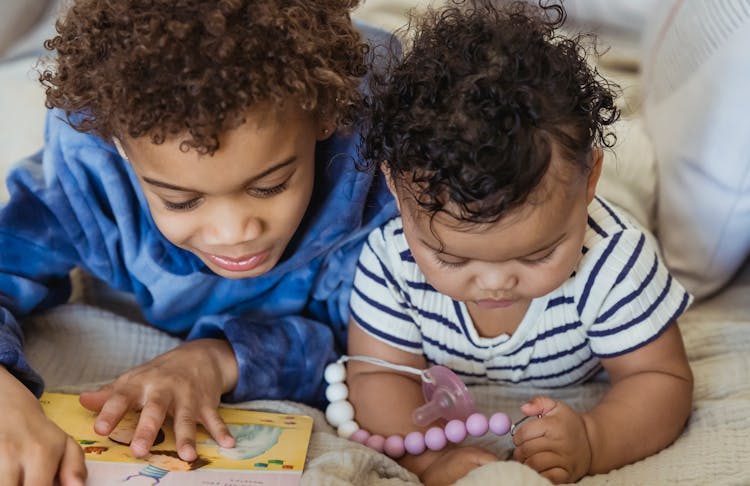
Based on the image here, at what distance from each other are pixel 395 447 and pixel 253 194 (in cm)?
32

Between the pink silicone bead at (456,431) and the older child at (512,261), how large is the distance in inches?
0.5

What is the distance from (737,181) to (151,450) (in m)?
0.74

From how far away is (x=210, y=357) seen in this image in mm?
1053

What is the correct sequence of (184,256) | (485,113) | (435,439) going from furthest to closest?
(184,256)
(435,439)
(485,113)

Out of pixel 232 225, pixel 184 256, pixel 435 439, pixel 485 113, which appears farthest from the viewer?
pixel 184 256

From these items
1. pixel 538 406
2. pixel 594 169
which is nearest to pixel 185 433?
pixel 538 406

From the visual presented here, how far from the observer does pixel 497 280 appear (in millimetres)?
868

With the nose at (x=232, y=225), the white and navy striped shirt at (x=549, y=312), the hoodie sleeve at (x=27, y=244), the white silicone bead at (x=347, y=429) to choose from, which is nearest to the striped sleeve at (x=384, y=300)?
the white and navy striped shirt at (x=549, y=312)

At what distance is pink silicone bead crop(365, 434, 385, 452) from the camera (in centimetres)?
102

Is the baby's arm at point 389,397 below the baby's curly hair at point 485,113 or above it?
below

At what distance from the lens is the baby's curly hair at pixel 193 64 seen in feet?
2.67

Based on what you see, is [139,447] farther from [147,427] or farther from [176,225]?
[176,225]

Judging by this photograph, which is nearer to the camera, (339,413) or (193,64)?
(193,64)

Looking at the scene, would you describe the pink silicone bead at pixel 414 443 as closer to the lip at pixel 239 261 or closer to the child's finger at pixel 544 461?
the child's finger at pixel 544 461
